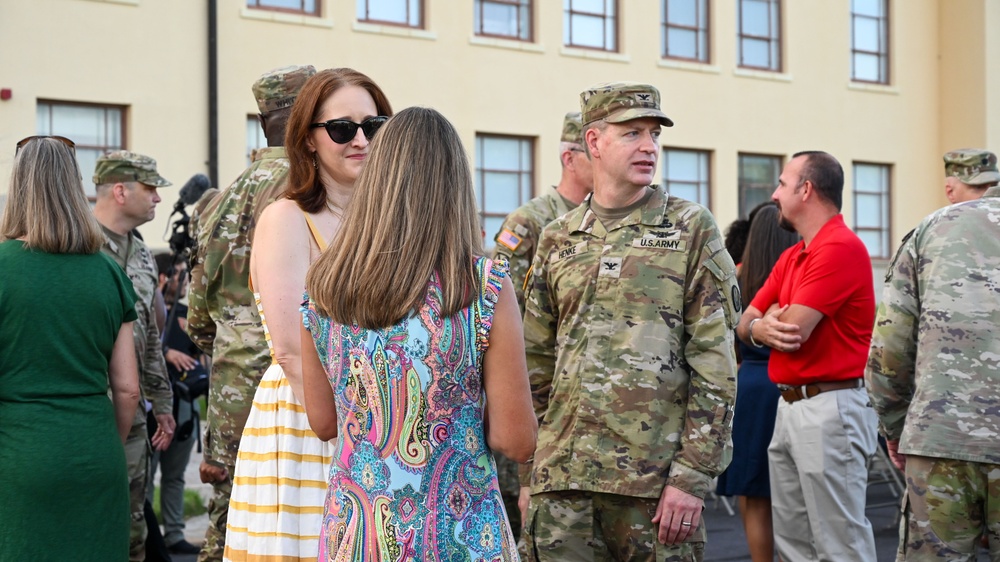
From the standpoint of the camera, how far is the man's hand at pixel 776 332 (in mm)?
5863

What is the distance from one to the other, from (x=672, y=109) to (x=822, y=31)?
12.5ft

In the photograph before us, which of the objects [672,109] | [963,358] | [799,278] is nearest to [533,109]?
[672,109]

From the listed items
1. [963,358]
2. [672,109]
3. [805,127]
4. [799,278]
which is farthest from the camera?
[805,127]

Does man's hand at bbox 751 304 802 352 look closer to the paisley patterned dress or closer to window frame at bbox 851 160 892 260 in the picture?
the paisley patterned dress

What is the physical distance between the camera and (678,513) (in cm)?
405

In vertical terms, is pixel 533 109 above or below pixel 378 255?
above

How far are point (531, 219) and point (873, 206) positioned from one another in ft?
61.8

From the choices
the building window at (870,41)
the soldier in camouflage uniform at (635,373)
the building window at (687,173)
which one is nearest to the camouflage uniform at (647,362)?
the soldier in camouflage uniform at (635,373)

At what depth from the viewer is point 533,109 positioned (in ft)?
64.3

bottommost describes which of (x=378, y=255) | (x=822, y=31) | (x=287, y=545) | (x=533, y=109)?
(x=287, y=545)

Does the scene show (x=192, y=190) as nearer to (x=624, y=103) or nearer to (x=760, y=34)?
(x=624, y=103)

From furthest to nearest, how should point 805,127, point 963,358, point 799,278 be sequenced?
point 805,127 → point 799,278 → point 963,358

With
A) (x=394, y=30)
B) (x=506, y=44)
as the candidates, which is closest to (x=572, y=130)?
(x=394, y=30)

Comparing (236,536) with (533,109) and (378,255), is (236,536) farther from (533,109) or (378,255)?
(533,109)
